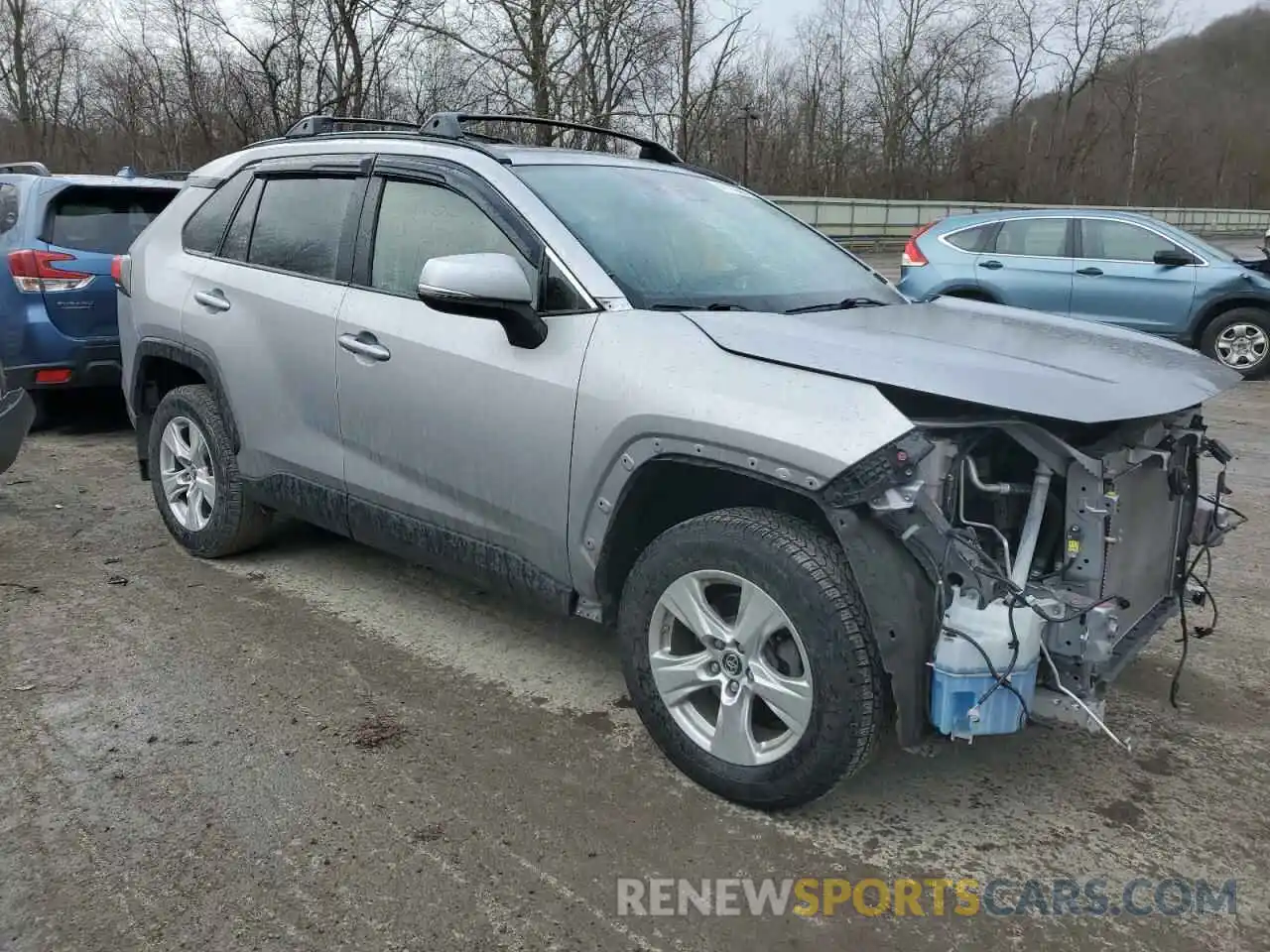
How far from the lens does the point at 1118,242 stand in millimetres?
10445

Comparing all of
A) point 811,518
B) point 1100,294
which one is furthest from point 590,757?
point 1100,294

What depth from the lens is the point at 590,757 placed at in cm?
319

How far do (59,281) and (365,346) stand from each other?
4.38 meters

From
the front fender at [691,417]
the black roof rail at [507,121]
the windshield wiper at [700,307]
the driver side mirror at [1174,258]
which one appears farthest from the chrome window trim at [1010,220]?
the front fender at [691,417]

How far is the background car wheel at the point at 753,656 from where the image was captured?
102 inches

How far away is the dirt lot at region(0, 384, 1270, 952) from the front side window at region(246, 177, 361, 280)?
4.65 ft

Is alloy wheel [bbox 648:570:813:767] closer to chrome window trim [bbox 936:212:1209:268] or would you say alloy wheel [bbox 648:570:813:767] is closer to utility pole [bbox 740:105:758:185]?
chrome window trim [bbox 936:212:1209:268]

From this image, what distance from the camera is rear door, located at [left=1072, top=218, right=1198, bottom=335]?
1025 cm

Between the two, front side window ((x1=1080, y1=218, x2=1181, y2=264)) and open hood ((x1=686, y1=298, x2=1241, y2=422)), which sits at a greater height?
front side window ((x1=1080, y1=218, x2=1181, y2=264))

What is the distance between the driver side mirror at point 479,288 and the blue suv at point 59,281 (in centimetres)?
496

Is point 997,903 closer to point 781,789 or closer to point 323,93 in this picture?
point 781,789

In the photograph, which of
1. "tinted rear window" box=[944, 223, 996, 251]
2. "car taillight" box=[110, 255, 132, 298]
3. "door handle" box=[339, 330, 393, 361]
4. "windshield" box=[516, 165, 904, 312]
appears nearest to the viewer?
"windshield" box=[516, 165, 904, 312]

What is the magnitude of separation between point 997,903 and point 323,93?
23.6 meters

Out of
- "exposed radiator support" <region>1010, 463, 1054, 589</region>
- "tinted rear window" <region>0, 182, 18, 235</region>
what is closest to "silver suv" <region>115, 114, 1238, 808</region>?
"exposed radiator support" <region>1010, 463, 1054, 589</region>
